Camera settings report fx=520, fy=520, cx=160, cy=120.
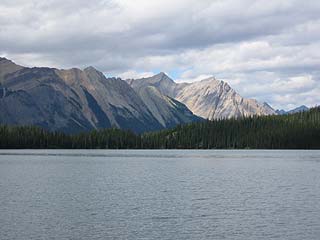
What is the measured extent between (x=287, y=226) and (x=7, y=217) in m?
30.4

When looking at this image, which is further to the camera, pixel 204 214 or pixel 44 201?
pixel 44 201

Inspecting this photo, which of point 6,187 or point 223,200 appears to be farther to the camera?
point 6,187

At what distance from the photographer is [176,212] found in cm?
6244

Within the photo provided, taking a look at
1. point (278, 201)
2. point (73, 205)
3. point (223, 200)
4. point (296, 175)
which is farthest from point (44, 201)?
point (296, 175)

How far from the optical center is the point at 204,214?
200ft

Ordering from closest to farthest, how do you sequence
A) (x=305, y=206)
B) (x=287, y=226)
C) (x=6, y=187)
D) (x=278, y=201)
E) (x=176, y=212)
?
(x=287, y=226)
(x=176, y=212)
(x=305, y=206)
(x=278, y=201)
(x=6, y=187)

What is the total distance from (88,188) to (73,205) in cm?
2166

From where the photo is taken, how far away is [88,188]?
89500mm

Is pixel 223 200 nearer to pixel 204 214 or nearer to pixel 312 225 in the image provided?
pixel 204 214

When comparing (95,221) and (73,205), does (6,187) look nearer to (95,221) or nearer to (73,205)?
(73,205)

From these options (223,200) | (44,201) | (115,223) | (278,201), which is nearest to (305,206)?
(278,201)

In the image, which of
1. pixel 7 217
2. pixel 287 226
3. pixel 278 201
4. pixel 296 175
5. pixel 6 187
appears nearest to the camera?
pixel 287 226

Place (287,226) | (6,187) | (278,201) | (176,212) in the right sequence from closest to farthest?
(287,226) → (176,212) → (278,201) → (6,187)

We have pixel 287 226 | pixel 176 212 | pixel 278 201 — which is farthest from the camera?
pixel 278 201
